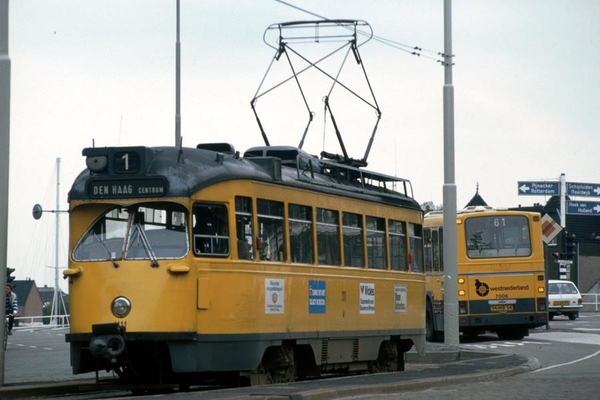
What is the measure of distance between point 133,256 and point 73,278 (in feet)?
2.80

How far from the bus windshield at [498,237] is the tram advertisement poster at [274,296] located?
17425 millimetres

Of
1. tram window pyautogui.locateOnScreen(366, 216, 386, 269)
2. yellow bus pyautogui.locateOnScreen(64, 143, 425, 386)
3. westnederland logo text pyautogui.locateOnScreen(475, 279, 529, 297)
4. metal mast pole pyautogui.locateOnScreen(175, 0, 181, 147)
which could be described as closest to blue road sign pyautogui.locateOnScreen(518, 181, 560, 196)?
westnederland logo text pyautogui.locateOnScreen(475, 279, 529, 297)

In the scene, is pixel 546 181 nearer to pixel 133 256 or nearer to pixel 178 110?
pixel 178 110

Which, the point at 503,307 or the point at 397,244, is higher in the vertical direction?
the point at 397,244

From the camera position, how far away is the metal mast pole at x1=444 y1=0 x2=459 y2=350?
26.3 metres

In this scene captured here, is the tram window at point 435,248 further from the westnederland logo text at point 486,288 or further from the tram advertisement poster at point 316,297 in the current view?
the tram advertisement poster at point 316,297

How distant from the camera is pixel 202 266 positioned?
16859 mm

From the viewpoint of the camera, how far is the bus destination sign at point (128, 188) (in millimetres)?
16859

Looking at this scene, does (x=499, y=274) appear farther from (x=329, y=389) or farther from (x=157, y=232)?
(x=329, y=389)

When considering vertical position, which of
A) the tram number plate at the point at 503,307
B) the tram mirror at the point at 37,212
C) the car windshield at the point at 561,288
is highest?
the tram mirror at the point at 37,212

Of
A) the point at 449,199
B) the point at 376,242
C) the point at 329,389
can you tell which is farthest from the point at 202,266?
the point at 449,199

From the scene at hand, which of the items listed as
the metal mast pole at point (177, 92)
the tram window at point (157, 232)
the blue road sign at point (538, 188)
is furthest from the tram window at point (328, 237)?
the blue road sign at point (538, 188)

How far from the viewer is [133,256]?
54.9 feet

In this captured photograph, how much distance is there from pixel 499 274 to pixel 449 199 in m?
9.46
